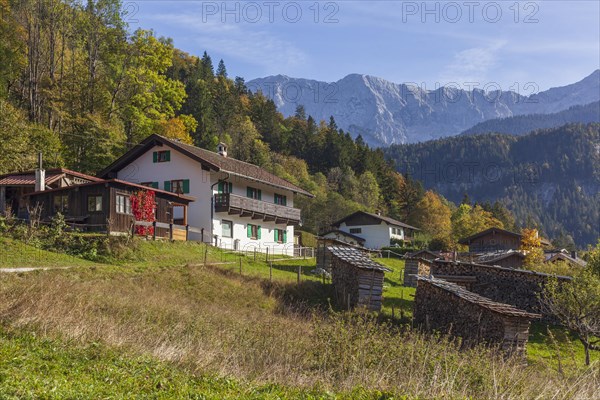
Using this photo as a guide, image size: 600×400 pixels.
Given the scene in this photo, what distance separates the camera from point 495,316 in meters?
20.3

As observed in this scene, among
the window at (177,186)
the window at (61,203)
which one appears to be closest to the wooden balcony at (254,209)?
the window at (177,186)

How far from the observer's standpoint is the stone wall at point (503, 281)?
29.8 metres

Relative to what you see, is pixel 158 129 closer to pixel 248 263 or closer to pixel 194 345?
pixel 248 263

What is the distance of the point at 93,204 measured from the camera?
34594mm

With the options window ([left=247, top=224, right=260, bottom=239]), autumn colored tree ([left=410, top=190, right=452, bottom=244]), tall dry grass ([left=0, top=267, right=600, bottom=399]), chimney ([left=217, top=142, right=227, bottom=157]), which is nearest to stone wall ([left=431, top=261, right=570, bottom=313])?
tall dry grass ([left=0, top=267, right=600, bottom=399])

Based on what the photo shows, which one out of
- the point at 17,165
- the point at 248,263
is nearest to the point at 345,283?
the point at 248,263

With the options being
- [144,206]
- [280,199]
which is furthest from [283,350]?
[280,199]

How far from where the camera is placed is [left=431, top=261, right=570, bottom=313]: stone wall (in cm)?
2981

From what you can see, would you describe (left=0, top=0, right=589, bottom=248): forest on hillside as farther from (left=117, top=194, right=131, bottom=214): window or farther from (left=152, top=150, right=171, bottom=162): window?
(left=117, top=194, right=131, bottom=214): window

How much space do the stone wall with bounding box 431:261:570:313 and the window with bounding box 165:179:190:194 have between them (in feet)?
68.3

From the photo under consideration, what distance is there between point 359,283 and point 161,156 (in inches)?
933

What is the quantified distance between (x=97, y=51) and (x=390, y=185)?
6561 cm

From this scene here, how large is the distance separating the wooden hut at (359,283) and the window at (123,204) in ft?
47.0

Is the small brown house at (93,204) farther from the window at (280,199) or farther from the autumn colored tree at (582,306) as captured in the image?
the autumn colored tree at (582,306)
